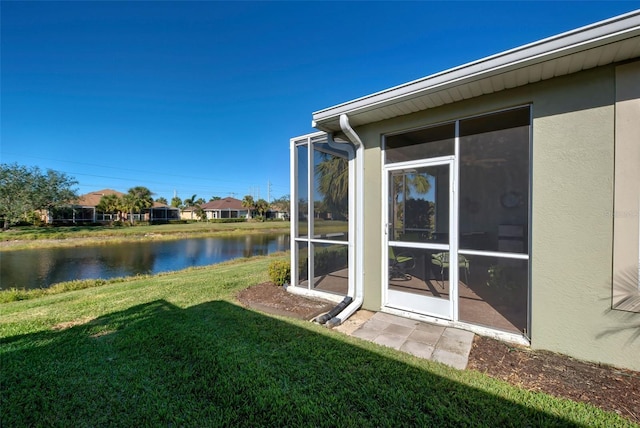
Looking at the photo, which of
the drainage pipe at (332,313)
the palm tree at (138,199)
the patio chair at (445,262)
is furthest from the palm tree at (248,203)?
the patio chair at (445,262)

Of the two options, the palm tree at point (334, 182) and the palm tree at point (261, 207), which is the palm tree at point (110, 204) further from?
the palm tree at point (334, 182)

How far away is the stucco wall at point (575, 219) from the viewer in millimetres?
2340

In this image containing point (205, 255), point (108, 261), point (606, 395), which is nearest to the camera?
point (606, 395)

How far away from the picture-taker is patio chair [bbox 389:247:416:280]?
3.70 m

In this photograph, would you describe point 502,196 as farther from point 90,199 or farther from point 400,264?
point 90,199

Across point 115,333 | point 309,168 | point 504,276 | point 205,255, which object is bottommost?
point 205,255

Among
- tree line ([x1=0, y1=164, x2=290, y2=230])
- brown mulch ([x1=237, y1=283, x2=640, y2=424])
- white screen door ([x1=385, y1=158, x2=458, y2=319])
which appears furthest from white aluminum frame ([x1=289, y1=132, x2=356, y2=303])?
tree line ([x1=0, y1=164, x2=290, y2=230])

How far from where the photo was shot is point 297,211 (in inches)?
190

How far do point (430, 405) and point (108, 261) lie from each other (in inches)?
687

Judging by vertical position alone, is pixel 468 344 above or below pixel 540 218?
below

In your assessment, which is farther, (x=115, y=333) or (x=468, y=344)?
(x=115, y=333)

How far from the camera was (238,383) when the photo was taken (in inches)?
83.0

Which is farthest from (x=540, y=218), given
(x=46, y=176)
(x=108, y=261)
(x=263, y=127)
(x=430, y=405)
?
(x=46, y=176)

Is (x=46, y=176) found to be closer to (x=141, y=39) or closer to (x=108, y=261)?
(x=108, y=261)
